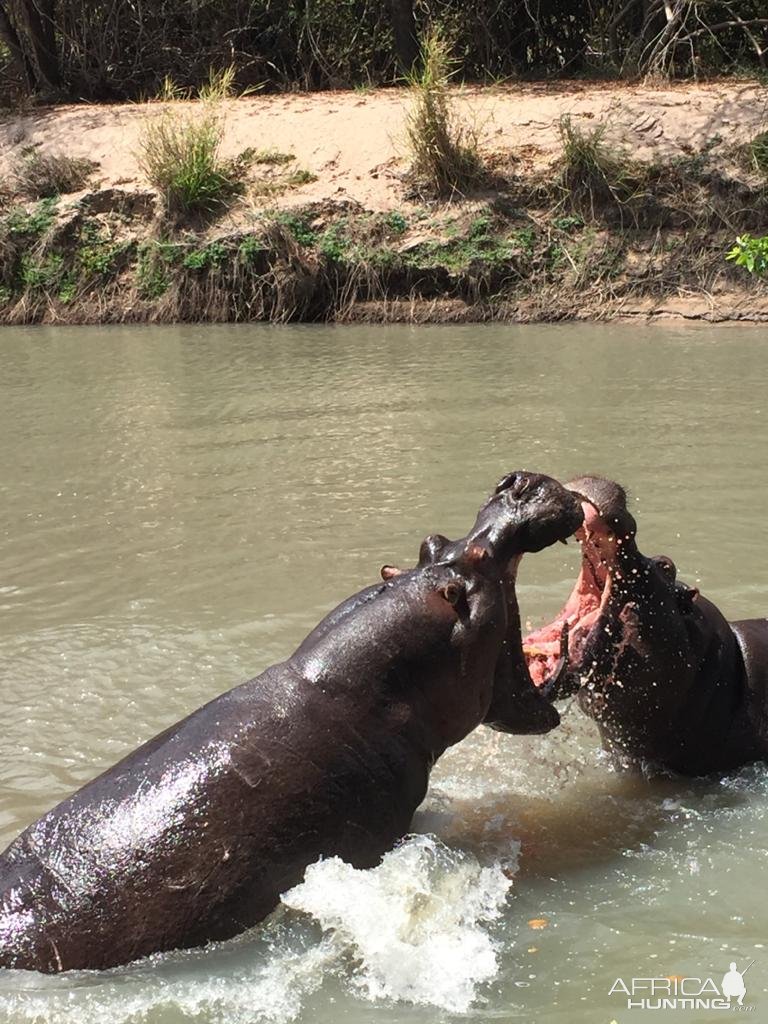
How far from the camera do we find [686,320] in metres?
14.0

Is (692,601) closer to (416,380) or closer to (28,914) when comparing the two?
(28,914)

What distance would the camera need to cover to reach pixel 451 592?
3736mm

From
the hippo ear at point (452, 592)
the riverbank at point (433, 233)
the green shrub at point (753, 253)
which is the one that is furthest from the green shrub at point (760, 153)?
the hippo ear at point (452, 592)

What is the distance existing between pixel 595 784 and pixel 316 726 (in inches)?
59.0

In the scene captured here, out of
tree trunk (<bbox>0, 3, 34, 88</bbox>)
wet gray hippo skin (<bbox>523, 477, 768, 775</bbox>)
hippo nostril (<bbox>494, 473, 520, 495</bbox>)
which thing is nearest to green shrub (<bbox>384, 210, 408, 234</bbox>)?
tree trunk (<bbox>0, 3, 34, 88</bbox>)

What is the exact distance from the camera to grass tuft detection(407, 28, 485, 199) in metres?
15.8

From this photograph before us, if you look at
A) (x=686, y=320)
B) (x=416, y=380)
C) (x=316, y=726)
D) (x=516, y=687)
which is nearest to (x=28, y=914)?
(x=316, y=726)

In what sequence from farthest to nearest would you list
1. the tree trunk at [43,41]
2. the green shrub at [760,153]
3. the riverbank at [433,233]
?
the tree trunk at [43,41]
the green shrub at [760,153]
the riverbank at [433,233]

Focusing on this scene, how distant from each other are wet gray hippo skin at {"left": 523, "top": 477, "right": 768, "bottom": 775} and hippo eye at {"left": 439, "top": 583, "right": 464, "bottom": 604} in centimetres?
52

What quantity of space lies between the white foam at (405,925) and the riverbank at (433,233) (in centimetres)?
1128

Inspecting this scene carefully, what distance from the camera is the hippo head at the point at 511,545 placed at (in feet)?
12.7

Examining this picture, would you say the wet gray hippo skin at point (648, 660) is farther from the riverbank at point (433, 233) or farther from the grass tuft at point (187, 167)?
the grass tuft at point (187, 167)

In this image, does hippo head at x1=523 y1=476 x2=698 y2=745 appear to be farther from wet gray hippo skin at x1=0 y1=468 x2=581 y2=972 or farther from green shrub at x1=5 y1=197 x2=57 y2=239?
green shrub at x1=5 y1=197 x2=57 y2=239

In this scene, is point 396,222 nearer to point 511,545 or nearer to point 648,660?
point 648,660
